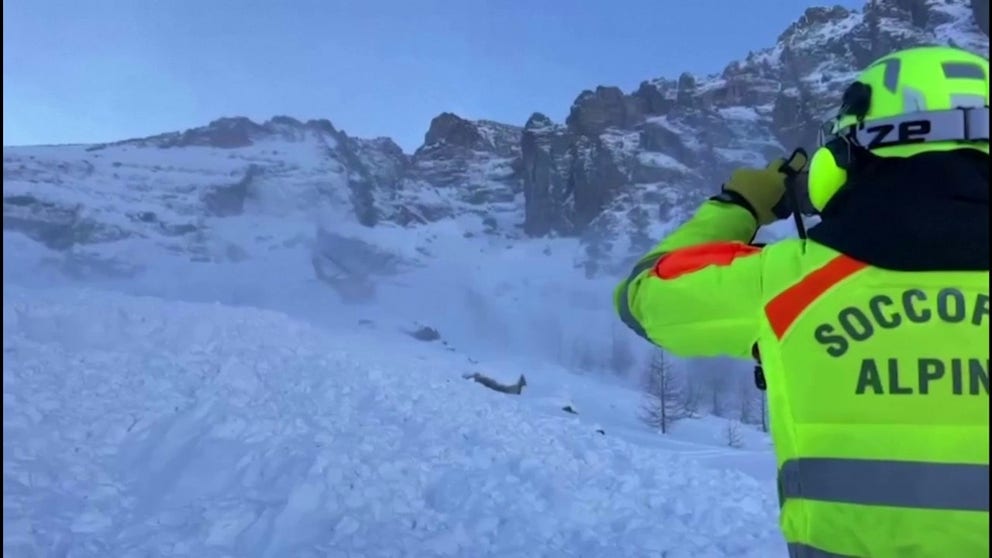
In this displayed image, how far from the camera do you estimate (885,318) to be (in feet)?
5.84

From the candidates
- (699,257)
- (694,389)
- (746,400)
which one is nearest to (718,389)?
(694,389)

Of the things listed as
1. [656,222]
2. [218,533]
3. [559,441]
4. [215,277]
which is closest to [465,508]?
[218,533]

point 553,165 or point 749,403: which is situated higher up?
point 553,165

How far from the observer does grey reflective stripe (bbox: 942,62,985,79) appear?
1846 mm

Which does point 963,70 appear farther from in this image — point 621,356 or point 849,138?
point 621,356

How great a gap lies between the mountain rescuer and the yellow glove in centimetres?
35

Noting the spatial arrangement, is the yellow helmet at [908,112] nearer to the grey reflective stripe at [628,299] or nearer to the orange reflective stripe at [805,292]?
the orange reflective stripe at [805,292]

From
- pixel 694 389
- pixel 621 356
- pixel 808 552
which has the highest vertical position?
pixel 808 552

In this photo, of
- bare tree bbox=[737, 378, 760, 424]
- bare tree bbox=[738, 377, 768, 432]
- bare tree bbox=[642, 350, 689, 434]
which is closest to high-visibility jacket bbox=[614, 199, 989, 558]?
bare tree bbox=[642, 350, 689, 434]

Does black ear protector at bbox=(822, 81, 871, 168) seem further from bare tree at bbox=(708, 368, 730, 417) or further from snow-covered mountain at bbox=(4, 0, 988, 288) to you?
snow-covered mountain at bbox=(4, 0, 988, 288)

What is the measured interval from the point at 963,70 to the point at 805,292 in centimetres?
62

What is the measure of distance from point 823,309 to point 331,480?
311 inches

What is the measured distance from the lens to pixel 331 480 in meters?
9.02

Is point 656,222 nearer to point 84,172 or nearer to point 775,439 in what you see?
point 84,172
